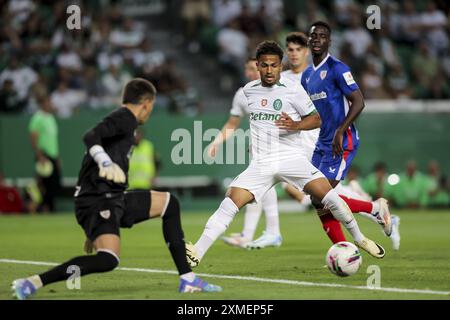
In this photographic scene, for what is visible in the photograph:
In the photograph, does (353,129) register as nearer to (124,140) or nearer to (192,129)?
(124,140)

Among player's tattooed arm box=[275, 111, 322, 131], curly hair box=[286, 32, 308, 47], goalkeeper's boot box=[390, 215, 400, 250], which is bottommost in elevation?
goalkeeper's boot box=[390, 215, 400, 250]

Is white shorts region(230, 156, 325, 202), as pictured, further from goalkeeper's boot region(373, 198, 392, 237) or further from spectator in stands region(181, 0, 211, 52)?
spectator in stands region(181, 0, 211, 52)

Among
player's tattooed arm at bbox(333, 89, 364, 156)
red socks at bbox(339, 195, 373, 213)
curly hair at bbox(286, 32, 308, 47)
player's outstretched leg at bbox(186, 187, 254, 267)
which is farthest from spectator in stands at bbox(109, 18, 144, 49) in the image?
player's outstretched leg at bbox(186, 187, 254, 267)

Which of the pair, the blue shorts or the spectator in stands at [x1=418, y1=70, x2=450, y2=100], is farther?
the spectator in stands at [x1=418, y1=70, x2=450, y2=100]

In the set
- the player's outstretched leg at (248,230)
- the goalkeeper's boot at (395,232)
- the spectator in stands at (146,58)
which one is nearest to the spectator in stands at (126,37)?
the spectator in stands at (146,58)

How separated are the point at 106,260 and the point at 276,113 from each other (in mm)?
2825

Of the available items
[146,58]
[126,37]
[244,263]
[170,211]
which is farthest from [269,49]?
[126,37]

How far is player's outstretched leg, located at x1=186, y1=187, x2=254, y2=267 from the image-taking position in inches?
404

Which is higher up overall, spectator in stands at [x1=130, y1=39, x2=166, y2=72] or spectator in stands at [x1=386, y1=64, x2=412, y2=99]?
spectator in stands at [x1=130, y1=39, x2=166, y2=72]

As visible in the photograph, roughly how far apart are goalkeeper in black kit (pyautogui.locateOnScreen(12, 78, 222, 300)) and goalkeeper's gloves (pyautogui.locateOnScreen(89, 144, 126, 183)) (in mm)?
11

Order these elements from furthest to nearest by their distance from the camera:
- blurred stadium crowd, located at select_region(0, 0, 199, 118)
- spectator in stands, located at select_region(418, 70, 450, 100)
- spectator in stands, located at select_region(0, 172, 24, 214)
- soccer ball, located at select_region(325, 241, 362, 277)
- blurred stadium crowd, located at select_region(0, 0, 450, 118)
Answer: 1. spectator in stands, located at select_region(418, 70, 450, 100)
2. blurred stadium crowd, located at select_region(0, 0, 450, 118)
3. blurred stadium crowd, located at select_region(0, 0, 199, 118)
4. spectator in stands, located at select_region(0, 172, 24, 214)
5. soccer ball, located at select_region(325, 241, 362, 277)

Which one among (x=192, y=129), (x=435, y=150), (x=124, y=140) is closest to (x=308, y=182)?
(x=124, y=140)

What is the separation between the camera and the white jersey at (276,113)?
1071cm

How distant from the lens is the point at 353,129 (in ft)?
38.8
